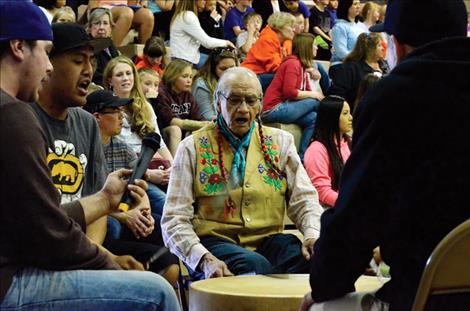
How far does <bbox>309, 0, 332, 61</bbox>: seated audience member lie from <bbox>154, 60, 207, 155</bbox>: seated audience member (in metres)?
4.09

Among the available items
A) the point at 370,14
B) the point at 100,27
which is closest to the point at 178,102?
the point at 100,27

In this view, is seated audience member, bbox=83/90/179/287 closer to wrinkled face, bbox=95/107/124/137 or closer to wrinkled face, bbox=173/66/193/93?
wrinkled face, bbox=95/107/124/137

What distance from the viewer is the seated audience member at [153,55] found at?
846 cm

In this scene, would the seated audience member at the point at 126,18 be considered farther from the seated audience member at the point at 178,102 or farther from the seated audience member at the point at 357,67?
the seated audience member at the point at 357,67

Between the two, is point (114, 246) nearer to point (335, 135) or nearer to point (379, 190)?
point (335, 135)

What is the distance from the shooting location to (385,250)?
2359mm

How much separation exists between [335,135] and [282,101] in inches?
99.4

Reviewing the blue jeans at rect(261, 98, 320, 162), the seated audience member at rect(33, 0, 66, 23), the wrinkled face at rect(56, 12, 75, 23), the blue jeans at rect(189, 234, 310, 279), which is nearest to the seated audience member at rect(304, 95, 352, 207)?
the blue jeans at rect(189, 234, 310, 279)

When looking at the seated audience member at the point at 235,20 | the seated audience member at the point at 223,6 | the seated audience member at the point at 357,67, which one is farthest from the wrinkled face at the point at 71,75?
the seated audience member at the point at 223,6

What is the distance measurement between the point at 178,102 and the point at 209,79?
54 cm

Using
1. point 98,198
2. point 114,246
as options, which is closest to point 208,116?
point 114,246

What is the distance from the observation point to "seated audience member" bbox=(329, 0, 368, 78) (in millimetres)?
10453

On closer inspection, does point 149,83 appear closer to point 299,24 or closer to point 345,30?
point 299,24

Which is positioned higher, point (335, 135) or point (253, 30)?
point (335, 135)
